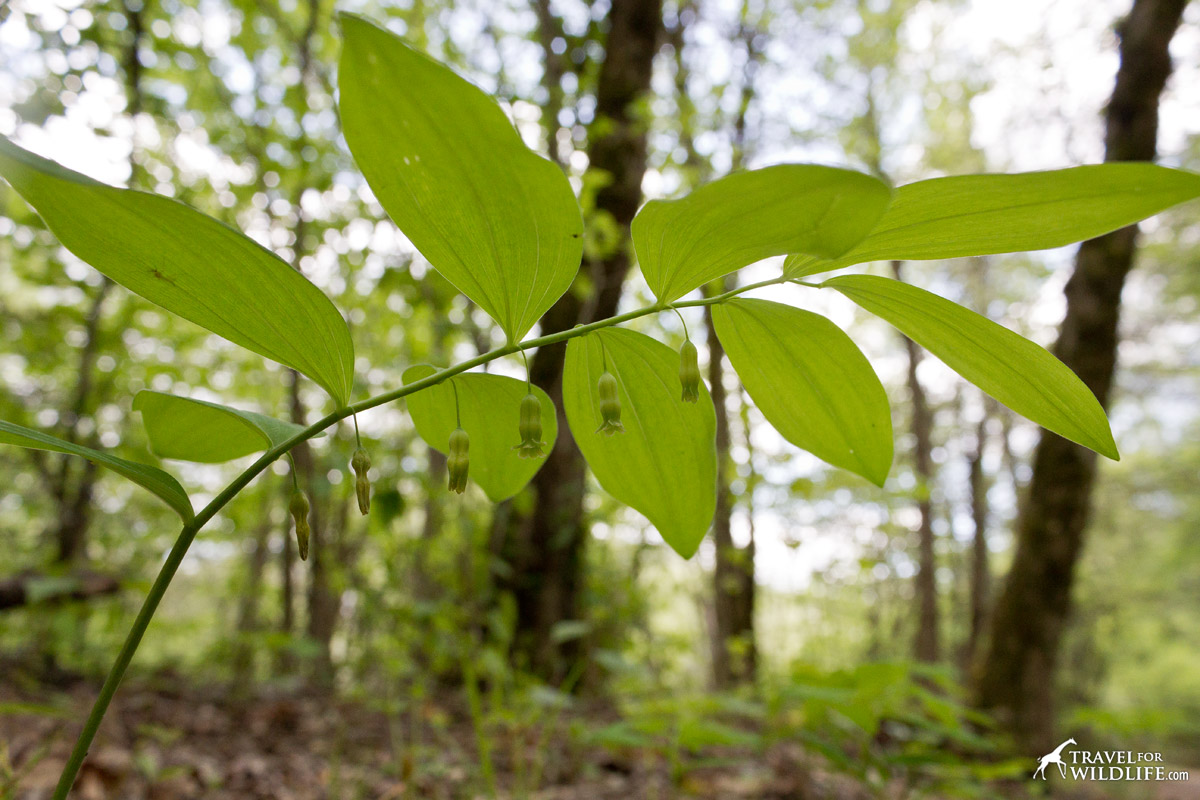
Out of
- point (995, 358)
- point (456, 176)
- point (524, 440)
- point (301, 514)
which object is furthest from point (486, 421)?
point (995, 358)

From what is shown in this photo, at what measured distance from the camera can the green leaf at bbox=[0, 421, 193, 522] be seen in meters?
0.47

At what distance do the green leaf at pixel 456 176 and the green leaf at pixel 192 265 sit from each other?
122 millimetres

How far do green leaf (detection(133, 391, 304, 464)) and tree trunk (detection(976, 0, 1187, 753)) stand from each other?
4.01 metres

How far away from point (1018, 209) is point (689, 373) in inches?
12.3

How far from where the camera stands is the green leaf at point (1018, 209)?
1.58ft

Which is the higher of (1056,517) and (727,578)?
(1056,517)

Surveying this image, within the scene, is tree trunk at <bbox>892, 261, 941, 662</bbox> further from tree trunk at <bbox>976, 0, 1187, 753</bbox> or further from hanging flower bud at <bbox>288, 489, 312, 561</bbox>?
hanging flower bud at <bbox>288, 489, 312, 561</bbox>

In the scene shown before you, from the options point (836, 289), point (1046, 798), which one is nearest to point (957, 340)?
point (836, 289)

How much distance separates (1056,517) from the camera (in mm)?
3547

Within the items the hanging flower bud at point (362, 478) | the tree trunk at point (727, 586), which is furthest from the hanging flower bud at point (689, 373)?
the tree trunk at point (727, 586)

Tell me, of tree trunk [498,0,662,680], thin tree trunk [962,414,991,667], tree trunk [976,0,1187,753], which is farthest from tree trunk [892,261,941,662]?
tree trunk [498,0,662,680]

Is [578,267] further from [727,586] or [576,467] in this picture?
[727,586]

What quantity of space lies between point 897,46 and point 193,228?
9422 millimetres

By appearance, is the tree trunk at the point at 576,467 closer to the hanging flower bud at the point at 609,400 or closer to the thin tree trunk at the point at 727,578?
the thin tree trunk at the point at 727,578
